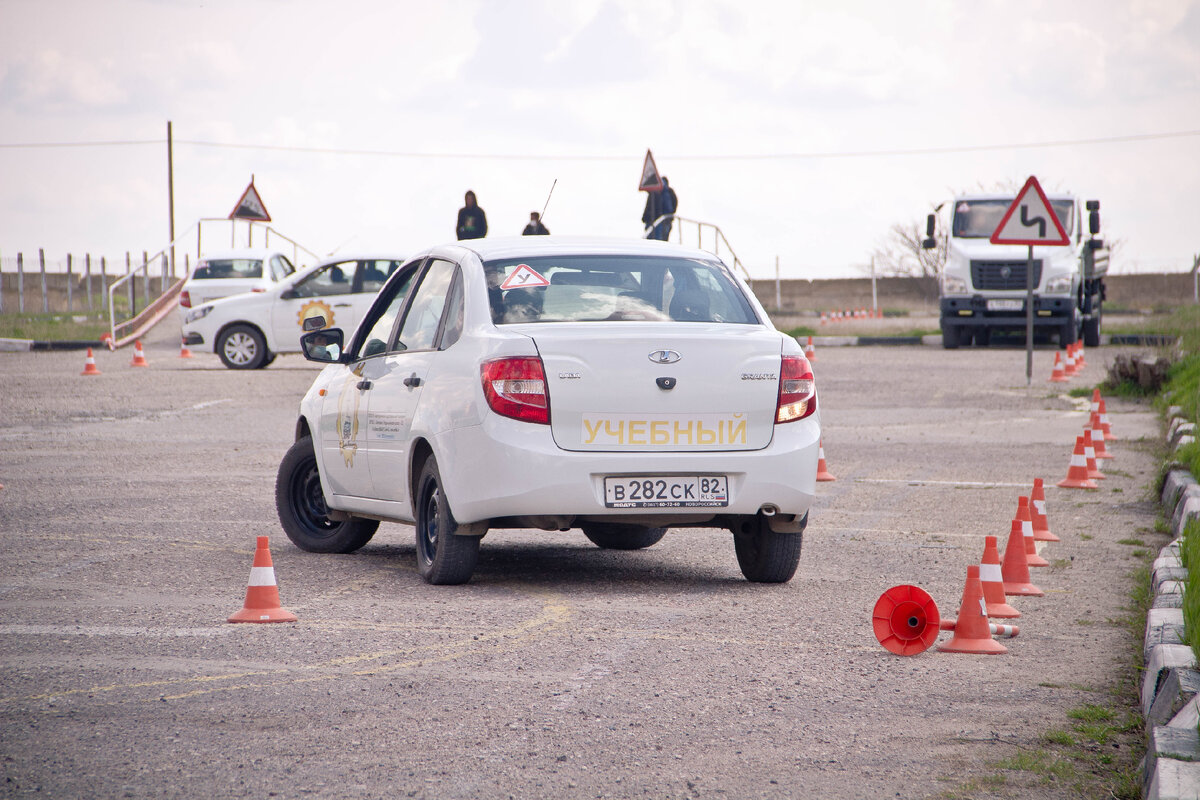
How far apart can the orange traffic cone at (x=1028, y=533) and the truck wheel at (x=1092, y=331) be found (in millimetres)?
21021

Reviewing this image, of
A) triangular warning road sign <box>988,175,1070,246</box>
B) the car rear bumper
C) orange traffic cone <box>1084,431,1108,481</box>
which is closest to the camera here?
the car rear bumper

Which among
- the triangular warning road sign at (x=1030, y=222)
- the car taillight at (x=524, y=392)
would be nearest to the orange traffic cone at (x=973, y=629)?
the car taillight at (x=524, y=392)

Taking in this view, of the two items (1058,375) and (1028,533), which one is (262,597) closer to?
(1028,533)

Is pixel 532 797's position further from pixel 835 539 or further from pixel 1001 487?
pixel 1001 487

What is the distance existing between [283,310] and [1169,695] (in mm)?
19245

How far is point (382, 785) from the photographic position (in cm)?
392

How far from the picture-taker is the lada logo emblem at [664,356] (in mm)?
6574

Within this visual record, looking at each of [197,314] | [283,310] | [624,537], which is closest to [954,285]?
[283,310]

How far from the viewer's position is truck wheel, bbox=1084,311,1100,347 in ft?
92.8

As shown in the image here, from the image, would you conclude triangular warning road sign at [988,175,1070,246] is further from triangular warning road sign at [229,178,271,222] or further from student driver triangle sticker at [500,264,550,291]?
triangular warning road sign at [229,178,271,222]

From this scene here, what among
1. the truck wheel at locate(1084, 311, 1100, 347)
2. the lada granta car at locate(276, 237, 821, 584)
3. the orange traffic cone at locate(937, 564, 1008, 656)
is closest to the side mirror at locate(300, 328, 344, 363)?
the lada granta car at locate(276, 237, 821, 584)

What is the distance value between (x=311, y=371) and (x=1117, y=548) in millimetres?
15813

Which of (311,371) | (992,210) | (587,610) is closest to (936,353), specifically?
(992,210)

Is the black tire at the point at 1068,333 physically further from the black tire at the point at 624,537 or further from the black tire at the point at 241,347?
the black tire at the point at 624,537
